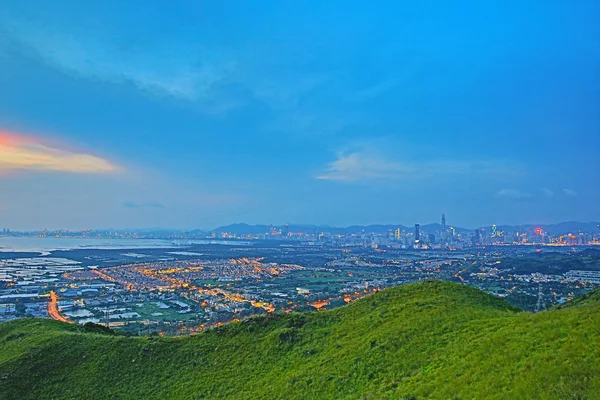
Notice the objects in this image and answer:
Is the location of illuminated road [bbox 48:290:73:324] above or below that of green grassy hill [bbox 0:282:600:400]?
below

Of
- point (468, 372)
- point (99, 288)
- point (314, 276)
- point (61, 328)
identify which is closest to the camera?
point (468, 372)

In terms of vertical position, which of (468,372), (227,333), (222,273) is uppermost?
(468,372)

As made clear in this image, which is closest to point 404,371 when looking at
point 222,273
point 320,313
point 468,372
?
point 468,372

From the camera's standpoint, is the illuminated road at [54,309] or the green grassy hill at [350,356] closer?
the green grassy hill at [350,356]

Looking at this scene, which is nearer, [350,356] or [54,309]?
[350,356]

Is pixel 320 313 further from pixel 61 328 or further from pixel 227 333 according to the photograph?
pixel 61 328

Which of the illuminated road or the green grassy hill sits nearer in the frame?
the green grassy hill

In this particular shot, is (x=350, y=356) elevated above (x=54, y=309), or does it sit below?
above

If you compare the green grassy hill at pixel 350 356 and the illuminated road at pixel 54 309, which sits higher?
the green grassy hill at pixel 350 356
